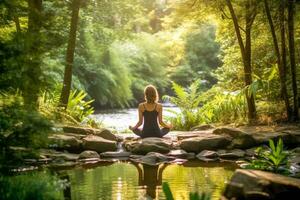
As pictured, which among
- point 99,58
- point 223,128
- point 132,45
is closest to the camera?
point 223,128

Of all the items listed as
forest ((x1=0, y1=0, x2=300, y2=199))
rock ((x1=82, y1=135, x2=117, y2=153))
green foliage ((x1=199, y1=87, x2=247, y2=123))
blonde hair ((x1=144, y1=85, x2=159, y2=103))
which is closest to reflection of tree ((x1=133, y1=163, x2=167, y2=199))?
rock ((x1=82, y1=135, x2=117, y2=153))

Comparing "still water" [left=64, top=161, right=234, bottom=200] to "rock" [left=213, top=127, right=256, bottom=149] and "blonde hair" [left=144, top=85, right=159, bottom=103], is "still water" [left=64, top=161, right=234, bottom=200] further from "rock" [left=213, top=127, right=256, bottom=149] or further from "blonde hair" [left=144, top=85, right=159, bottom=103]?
"blonde hair" [left=144, top=85, right=159, bottom=103]

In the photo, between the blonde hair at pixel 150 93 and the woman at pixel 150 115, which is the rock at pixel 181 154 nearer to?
the woman at pixel 150 115

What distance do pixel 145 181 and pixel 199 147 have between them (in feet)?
10.5

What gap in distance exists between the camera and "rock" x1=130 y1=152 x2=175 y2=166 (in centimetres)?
1035

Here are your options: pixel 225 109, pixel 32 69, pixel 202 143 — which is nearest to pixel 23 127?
pixel 32 69

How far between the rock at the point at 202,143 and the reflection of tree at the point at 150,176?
1455 mm

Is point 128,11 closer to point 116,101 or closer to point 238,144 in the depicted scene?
point 238,144

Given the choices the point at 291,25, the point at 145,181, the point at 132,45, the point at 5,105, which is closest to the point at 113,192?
the point at 145,181

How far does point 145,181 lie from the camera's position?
8.27m

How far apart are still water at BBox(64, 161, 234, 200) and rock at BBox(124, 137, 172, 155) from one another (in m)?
0.89

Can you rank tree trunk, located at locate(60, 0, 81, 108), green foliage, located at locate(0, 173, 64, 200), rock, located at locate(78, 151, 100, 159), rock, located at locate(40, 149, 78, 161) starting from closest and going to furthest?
green foliage, located at locate(0, 173, 64, 200)
rock, located at locate(40, 149, 78, 161)
rock, located at locate(78, 151, 100, 159)
tree trunk, located at locate(60, 0, 81, 108)

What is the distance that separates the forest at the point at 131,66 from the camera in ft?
20.3

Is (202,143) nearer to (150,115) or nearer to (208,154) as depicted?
(208,154)
